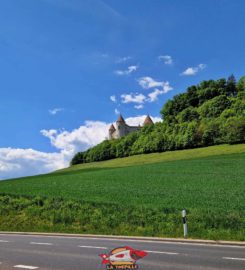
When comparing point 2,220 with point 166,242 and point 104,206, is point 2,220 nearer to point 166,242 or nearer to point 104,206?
point 104,206

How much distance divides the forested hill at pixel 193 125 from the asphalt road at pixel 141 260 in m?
71.5

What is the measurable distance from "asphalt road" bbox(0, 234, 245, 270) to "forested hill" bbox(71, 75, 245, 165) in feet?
235

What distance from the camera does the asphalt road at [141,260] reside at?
8.92m

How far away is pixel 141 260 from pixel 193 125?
91.8 metres

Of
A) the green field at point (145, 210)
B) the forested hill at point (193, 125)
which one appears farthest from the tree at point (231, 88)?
the green field at point (145, 210)

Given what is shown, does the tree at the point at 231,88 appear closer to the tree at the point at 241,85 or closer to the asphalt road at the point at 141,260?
the tree at the point at 241,85

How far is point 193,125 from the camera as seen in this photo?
325 feet

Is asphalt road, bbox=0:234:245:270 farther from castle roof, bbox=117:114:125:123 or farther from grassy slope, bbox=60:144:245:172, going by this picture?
castle roof, bbox=117:114:125:123

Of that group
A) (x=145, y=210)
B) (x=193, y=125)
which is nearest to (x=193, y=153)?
(x=193, y=125)

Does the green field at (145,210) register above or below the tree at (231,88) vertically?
below

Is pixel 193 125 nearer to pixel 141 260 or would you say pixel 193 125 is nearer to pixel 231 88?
pixel 231 88

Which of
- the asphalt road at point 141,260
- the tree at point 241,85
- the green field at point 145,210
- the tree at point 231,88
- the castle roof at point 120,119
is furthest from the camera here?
the castle roof at point 120,119

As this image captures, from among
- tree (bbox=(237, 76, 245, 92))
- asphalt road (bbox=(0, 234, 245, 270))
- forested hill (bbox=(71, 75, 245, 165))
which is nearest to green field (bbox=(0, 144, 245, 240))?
asphalt road (bbox=(0, 234, 245, 270))

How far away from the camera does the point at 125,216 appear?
1862cm
